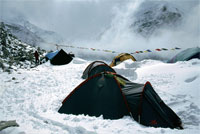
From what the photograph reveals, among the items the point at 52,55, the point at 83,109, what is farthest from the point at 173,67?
the point at 52,55

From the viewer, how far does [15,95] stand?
20.8 feet

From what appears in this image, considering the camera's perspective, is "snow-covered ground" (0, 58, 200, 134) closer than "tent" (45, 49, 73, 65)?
Yes

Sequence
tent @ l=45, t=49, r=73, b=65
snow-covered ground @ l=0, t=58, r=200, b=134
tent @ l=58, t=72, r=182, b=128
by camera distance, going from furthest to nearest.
A: 1. tent @ l=45, t=49, r=73, b=65
2. tent @ l=58, t=72, r=182, b=128
3. snow-covered ground @ l=0, t=58, r=200, b=134

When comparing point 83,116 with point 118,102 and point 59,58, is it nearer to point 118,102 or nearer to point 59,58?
point 118,102

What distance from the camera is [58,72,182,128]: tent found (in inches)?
170

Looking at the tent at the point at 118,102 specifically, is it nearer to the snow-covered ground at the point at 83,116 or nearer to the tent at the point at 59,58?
the snow-covered ground at the point at 83,116

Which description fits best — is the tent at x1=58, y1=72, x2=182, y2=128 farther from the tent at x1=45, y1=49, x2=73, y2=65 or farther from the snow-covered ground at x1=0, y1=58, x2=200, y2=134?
the tent at x1=45, y1=49, x2=73, y2=65

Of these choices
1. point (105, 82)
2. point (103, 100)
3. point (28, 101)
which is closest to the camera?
point (103, 100)

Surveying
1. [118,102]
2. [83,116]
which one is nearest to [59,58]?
[83,116]

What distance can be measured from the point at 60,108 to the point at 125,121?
242cm

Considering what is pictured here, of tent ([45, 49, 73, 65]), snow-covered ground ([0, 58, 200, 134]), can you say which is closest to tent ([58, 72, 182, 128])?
snow-covered ground ([0, 58, 200, 134])

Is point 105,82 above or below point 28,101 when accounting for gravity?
above

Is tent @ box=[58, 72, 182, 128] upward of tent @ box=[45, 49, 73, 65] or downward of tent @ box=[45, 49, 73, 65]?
downward

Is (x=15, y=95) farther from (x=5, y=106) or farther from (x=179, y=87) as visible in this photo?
(x=179, y=87)
